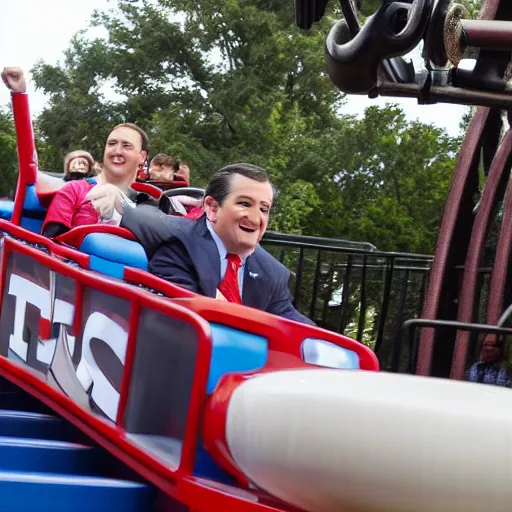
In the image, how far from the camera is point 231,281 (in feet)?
9.60

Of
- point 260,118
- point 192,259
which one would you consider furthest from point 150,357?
point 260,118

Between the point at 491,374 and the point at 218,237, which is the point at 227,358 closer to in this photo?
the point at 218,237

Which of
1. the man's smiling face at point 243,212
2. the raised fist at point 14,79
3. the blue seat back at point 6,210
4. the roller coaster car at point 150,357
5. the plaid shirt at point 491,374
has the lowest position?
the plaid shirt at point 491,374

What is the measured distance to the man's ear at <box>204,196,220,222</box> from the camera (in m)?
2.88

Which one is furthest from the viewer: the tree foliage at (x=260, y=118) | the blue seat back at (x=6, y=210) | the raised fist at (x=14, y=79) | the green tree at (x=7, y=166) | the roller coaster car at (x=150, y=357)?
the green tree at (x=7, y=166)

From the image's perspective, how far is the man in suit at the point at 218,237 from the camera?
112 inches

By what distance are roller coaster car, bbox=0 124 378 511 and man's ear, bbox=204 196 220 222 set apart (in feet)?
0.87

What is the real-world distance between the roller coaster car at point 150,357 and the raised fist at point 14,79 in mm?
770

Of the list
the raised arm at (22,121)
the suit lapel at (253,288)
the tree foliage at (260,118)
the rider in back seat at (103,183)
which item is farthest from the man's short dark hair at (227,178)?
the tree foliage at (260,118)

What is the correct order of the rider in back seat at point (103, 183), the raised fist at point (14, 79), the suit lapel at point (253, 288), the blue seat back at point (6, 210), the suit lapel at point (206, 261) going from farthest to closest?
the blue seat back at point (6, 210) < the rider in back seat at point (103, 183) < the raised fist at point (14, 79) < the suit lapel at point (253, 288) < the suit lapel at point (206, 261)

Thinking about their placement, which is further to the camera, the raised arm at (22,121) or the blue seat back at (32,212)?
the blue seat back at (32,212)

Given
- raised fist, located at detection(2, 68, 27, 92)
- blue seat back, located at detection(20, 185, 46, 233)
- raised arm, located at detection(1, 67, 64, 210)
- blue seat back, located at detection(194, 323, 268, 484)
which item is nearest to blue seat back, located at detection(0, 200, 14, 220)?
blue seat back, located at detection(20, 185, 46, 233)

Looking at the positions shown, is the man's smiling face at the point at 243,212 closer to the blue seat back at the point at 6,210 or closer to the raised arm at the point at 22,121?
the raised arm at the point at 22,121

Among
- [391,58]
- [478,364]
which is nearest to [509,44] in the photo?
[391,58]
